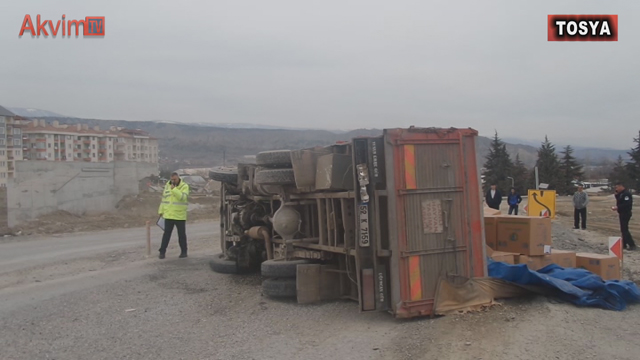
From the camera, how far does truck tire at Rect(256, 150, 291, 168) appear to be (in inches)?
296

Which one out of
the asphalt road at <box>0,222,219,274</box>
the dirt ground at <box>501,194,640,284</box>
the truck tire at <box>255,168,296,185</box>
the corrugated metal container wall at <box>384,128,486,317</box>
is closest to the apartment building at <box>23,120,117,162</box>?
the asphalt road at <box>0,222,219,274</box>

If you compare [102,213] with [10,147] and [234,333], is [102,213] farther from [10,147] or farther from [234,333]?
[10,147]

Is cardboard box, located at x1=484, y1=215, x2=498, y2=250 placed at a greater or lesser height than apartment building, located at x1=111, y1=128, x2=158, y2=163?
lesser

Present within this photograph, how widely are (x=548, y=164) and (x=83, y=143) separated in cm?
7376

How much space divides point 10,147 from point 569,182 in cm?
7135

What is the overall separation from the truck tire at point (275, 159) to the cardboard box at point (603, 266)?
4.34 m

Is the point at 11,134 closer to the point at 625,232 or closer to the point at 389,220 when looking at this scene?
the point at 625,232

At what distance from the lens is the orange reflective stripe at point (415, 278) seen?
20.0 ft

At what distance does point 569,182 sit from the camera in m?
56.7

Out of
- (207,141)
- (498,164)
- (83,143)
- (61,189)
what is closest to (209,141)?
(207,141)

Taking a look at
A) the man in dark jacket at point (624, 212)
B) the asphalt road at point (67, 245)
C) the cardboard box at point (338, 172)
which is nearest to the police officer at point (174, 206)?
the asphalt road at point (67, 245)

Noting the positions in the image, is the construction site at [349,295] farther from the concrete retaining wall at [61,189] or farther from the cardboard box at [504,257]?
the concrete retaining wall at [61,189]

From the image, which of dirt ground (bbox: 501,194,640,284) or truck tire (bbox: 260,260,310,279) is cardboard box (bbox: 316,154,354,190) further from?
dirt ground (bbox: 501,194,640,284)

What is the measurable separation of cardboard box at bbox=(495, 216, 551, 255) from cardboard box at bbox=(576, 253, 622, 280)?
26.3 inches
